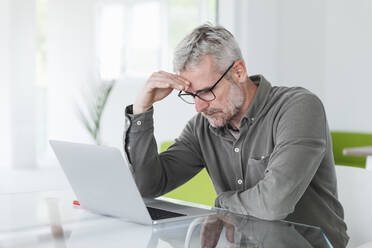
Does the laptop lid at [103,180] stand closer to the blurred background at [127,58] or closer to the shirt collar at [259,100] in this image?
the shirt collar at [259,100]

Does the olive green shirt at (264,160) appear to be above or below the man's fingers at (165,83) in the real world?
below

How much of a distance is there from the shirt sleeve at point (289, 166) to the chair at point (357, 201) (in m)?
0.19

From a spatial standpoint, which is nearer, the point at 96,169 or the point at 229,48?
the point at 96,169

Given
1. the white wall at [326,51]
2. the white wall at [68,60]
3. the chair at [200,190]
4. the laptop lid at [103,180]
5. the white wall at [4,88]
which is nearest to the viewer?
the laptop lid at [103,180]

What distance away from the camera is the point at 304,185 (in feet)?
4.91

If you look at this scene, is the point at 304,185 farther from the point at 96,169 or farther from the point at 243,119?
the point at 96,169

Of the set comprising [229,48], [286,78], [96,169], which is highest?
[229,48]

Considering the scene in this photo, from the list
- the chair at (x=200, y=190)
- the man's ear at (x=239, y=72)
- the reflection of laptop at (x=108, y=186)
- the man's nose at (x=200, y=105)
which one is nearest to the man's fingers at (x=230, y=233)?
the reflection of laptop at (x=108, y=186)

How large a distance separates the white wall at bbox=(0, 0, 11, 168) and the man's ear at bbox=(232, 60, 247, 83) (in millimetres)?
5720

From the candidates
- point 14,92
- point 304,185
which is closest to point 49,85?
point 14,92

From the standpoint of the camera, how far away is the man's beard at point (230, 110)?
1754 mm

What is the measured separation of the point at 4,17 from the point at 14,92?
98 centimetres

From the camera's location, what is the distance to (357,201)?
1701 millimetres

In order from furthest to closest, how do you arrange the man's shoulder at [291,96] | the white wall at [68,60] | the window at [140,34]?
the white wall at [68,60] → the window at [140,34] → the man's shoulder at [291,96]
